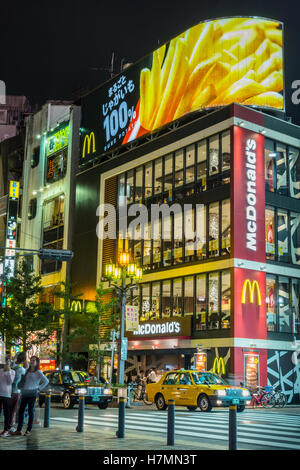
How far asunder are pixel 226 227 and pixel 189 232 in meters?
3.73

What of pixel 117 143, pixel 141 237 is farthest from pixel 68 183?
pixel 141 237

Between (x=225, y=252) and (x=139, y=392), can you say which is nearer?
(x=139, y=392)

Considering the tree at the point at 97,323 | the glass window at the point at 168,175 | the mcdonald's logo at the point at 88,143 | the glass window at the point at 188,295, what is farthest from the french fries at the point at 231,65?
the tree at the point at 97,323

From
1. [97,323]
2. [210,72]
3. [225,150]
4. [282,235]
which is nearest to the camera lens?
[225,150]

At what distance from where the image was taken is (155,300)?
41969mm

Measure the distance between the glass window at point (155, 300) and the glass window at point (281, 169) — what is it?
10.4 meters

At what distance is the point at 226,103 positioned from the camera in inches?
1521

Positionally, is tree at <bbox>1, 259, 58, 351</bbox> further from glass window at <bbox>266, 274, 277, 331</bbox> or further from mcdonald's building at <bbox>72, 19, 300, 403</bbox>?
glass window at <bbox>266, 274, 277, 331</bbox>

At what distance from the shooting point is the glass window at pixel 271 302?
36250 mm

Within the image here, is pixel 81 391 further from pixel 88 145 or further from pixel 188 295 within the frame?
pixel 88 145

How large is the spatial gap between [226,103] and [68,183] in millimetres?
20879

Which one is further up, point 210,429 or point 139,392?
point 210,429

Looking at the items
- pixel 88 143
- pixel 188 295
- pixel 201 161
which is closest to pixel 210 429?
pixel 188 295

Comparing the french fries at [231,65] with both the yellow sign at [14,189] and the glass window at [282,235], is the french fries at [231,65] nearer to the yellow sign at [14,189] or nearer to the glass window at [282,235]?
the glass window at [282,235]
